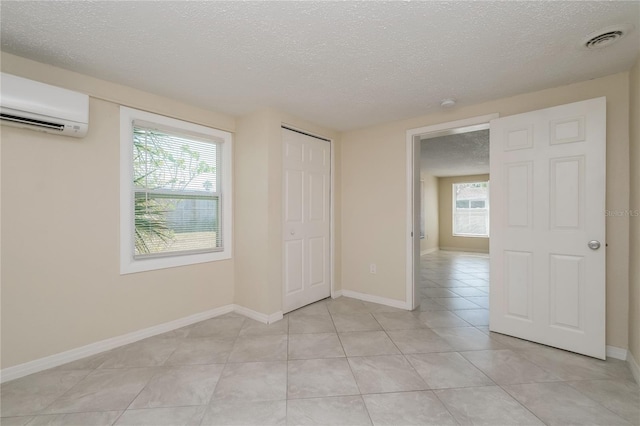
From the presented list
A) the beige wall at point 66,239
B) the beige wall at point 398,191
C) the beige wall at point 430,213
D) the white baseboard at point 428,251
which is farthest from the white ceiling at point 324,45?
the white baseboard at point 428,251

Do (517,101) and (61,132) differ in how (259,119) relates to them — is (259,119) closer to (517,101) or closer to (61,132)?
(61,132)

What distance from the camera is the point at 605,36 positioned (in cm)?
172

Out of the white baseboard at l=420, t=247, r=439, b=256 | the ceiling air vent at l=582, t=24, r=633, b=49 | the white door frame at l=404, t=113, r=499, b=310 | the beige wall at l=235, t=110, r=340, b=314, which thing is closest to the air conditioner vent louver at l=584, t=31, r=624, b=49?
the ceiling air vent at l=582, t=24, r=633, b=49

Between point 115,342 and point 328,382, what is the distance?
6.38 feet

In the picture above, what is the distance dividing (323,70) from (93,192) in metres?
2.20

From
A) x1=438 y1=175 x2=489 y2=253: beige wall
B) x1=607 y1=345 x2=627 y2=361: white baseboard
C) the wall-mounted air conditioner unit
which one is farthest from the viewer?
x1=438 y1=175 x2=489 y2=253: beige wall

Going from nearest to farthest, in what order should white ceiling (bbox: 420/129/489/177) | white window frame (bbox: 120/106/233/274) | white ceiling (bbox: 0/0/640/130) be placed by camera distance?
white ceiling (bbox: 0/0/640/130)
white window frame (bbox: 120/106/233/274)
white ceiling (bbox: 420/129/489/177)

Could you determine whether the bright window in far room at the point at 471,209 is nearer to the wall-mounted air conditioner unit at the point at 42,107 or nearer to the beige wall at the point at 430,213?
the beige wall at the point at 430,213

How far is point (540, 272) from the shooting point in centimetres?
242

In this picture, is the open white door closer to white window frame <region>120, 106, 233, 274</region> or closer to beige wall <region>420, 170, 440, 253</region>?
white window frame <region>120, 106, 233, 274</region>

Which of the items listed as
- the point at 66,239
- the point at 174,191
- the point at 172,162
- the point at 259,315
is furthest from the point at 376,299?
the point at 66,239

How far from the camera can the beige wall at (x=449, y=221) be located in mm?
8148

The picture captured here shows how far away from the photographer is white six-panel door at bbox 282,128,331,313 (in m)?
3.21

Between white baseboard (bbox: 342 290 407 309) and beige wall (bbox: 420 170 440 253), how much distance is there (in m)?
→ 4.85
